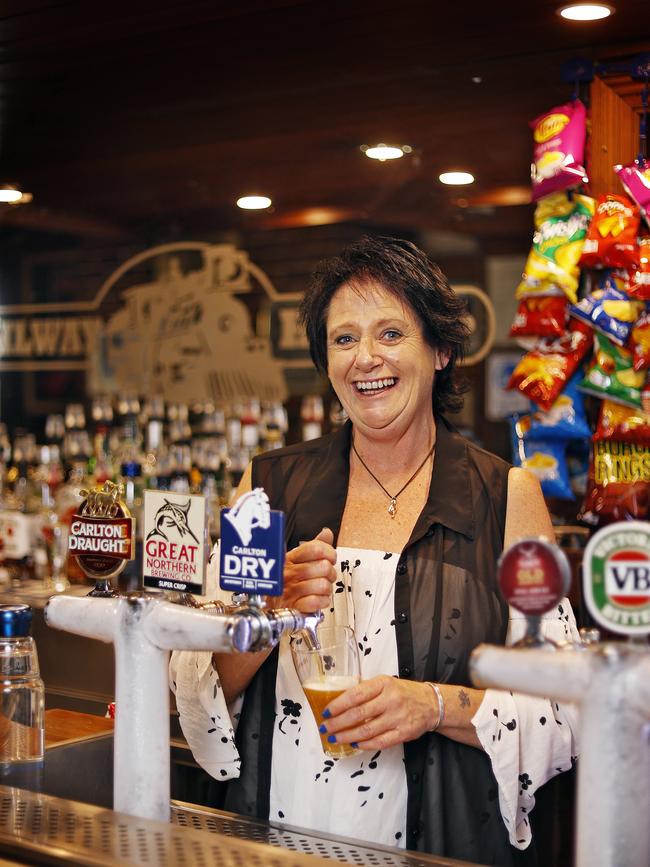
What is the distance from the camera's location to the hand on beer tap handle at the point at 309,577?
1.75 metres

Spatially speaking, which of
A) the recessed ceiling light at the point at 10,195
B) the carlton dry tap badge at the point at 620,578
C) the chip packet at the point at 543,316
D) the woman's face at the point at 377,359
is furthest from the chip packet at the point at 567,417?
the recessed ceiling light at the point at 10,195

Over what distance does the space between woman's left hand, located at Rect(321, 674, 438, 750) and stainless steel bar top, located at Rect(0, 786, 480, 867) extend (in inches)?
7.7

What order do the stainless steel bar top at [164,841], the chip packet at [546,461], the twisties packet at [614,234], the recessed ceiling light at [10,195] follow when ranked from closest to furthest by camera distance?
1. the stainless steel bar top at [164,841]
2. the twisties packet at [614,234]
3. the chip packet at [546,461]
4. the recessed ceiling light at [10,195]

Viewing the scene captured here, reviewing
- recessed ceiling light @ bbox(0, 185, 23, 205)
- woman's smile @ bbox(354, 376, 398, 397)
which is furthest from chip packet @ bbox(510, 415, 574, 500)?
recessed ceiling light @ bbox(0, 185, 23, 205)

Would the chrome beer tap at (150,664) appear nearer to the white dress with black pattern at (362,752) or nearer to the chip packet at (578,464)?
the white dress with black pattern at (362,752)

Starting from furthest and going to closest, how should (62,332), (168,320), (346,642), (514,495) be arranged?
(62,332), (168,320), (514,495), (346,642)

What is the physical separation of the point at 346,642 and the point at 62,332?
3.41 m

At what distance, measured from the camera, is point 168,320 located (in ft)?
14.8

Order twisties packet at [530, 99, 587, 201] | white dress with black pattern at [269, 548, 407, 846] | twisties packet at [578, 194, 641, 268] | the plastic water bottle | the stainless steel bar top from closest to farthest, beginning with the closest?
the stainless steel bar top → the plastic water bottle → white dress with black pattern at [269, 548, 407, 846] → twisties packet at [578, 194, 641, 268] → twisties packet at [530, 99, 587, 201]

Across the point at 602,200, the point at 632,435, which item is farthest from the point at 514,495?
the point at 602,200

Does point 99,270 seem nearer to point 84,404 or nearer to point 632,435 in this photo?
point 84,404

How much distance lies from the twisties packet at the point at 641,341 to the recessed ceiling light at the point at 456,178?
94cm

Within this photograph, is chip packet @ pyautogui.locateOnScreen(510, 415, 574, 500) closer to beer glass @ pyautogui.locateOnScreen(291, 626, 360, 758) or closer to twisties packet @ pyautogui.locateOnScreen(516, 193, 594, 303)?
twisties packet @ pyautogui.locateOnScreen(516, 193, 594, 303)

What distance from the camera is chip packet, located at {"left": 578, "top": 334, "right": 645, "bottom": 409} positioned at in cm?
297
